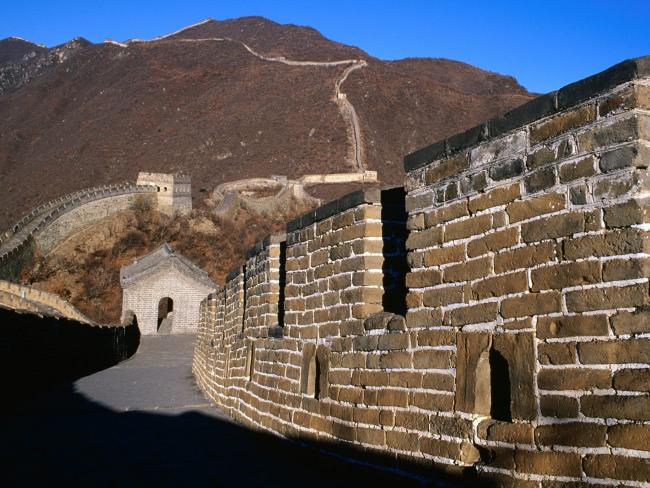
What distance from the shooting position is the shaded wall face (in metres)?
31.8

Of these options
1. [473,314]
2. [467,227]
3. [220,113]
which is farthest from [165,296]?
[220,113]

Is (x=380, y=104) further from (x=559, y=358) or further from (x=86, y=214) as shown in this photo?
(x=559, y=358)

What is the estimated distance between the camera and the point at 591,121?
296 cm

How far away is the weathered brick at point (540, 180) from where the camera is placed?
123 inches

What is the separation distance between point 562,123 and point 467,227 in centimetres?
80

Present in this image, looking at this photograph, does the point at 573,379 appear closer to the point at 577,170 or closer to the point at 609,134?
the point at 577,170

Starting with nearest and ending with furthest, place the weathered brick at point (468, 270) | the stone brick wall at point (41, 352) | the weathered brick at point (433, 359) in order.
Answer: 1. the weathered brick at point (468, 270)
2. the weathered brick at point (433, 359)
3. the stone brick wall at point (41, 352)

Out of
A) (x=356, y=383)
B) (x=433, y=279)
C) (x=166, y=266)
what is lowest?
(x=356, y=383)

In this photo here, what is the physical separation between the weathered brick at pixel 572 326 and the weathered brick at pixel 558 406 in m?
0.27

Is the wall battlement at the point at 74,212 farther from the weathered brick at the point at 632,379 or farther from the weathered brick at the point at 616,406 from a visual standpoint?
the weathered brick at the point at 632,379

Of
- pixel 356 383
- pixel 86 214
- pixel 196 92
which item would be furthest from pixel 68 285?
pixel 196 92

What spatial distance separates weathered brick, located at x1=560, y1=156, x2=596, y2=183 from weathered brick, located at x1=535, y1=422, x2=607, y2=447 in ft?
3.50

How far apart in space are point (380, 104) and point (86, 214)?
46.8 metres

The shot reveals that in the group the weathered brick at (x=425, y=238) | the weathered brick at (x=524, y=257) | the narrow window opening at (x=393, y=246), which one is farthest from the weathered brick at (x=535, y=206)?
the narrow window opening at (x=393, y=246)
